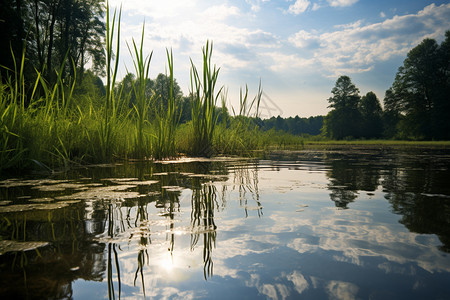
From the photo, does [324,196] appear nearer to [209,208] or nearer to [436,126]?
Answer: [209,208]

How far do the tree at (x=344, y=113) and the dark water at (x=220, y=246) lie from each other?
4370 cm

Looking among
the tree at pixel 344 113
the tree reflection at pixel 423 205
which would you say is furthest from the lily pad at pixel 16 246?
the tree at pixel 344 113

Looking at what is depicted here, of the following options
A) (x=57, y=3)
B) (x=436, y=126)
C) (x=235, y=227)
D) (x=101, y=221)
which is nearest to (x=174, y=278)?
(x=235, y=227)

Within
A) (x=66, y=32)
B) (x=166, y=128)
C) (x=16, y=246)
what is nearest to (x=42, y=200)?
(x=16, y=246)

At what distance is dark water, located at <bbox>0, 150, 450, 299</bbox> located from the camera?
2.45 ft

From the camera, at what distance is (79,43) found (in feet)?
68.6

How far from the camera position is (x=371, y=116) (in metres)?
45.3

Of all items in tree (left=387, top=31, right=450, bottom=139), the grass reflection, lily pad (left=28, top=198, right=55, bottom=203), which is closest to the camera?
the grass reflection

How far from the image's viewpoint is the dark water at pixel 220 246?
0.75 meters

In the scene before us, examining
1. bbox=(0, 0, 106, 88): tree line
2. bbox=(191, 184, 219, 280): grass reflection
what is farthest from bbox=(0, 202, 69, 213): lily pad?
bbox=(0, 0, 106, 88): tree line

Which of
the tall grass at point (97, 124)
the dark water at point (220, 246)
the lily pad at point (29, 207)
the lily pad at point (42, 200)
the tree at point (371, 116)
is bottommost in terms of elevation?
the dark water at point (220, 246)

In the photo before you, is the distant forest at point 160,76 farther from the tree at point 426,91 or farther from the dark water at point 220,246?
the dark water at point 220,246

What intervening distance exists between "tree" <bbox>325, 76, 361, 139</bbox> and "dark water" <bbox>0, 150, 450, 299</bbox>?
143 ft

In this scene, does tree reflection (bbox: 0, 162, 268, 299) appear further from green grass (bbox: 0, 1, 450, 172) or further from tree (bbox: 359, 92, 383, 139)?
tree (bbox: 359, 92, 383, 139)
